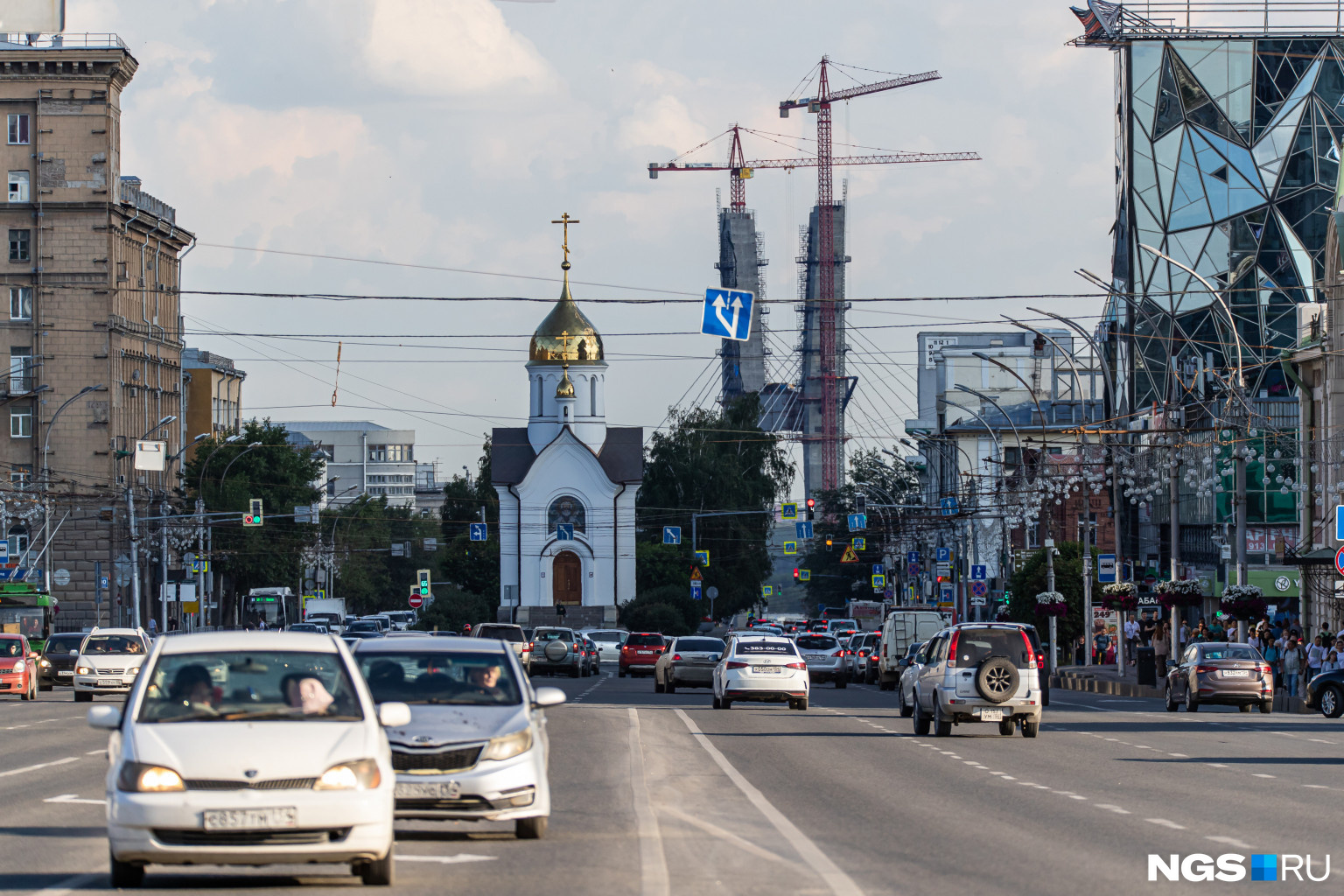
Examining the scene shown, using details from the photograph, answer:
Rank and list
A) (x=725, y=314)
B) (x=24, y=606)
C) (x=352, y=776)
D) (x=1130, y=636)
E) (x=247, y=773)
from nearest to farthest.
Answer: (x=247, y=773) < (x=352, y=776) < (x=725, y=314) < (x=1130, y=636) < (x=24, y=606)

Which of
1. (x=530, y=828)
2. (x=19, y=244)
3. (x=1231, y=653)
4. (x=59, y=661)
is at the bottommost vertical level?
(x=59, y=661)

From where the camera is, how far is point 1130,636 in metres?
61.7

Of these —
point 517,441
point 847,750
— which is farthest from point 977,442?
point 847,750

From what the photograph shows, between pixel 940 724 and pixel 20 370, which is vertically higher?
pixel 20 370

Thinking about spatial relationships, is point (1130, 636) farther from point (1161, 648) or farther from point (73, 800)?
point (73, 800)

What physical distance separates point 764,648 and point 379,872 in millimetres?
25831

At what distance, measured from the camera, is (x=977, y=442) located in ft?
390

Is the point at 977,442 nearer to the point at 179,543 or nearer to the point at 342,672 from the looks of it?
the point at 179,543

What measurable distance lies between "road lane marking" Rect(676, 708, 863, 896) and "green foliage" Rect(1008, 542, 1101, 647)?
143 feet

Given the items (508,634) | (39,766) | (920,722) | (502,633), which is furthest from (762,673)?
(39,766)

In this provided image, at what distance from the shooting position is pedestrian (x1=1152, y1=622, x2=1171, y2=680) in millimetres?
49594

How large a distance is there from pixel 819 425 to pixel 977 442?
63.5 metres

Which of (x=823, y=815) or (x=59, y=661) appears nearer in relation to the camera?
(x=823, y=815)

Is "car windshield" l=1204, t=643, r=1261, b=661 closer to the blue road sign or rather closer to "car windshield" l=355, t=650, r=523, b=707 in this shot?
the blue road sign
